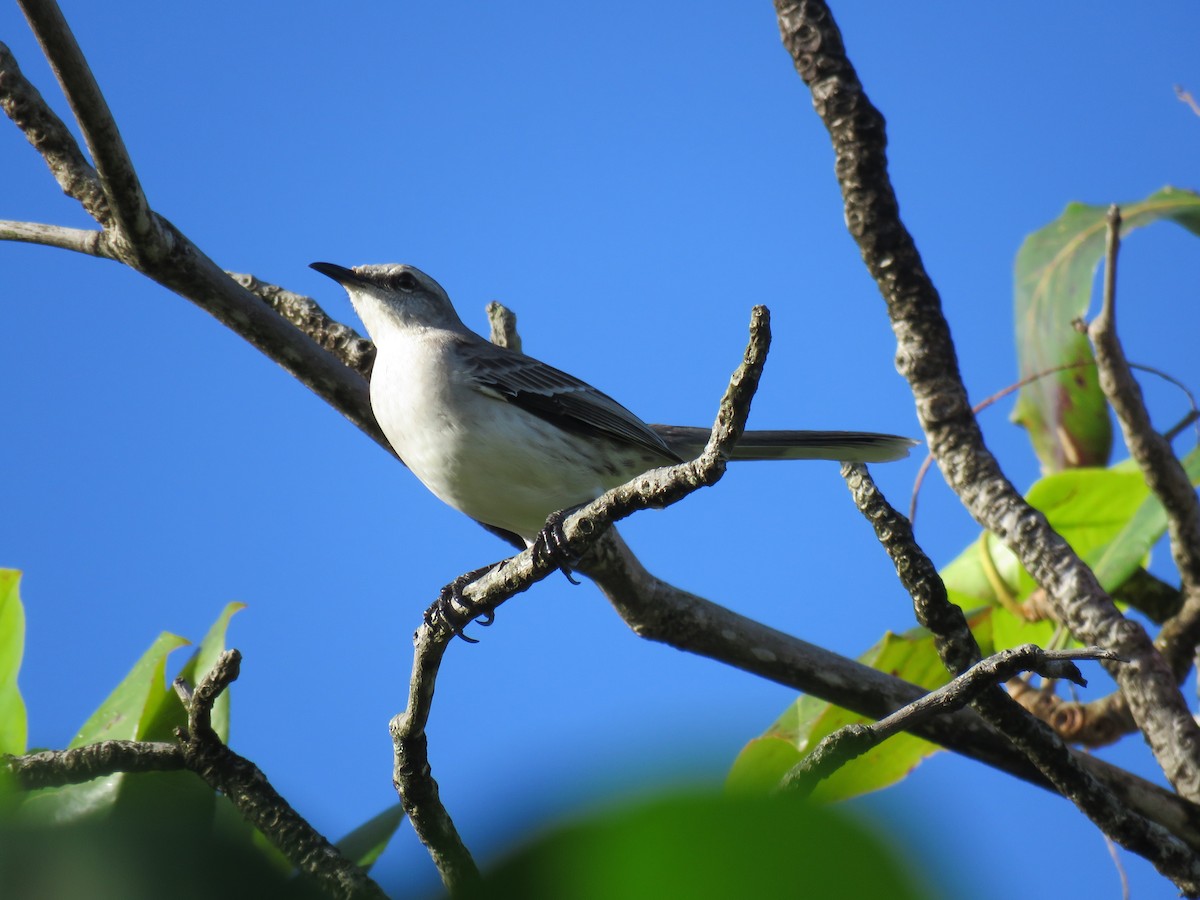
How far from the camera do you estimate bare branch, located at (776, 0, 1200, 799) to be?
5.12 m

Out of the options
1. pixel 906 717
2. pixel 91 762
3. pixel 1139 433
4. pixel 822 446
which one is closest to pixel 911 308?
pixel 822 446

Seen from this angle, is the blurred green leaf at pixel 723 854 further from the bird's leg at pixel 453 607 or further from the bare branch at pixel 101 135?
the bare branch at pixel 101 135

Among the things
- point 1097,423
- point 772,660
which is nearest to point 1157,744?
point 772,660

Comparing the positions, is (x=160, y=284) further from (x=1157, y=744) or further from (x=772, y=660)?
(x=1157, y=744)

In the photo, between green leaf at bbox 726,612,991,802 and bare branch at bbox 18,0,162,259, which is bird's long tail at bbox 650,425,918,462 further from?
bare branch at bbox 18,0,162,259

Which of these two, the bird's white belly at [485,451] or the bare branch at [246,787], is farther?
the bird's white belly at [485,451]

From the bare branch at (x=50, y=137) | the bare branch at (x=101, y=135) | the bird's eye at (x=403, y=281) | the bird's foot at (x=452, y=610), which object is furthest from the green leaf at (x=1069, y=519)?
the bare branch at (x=50, y=137)

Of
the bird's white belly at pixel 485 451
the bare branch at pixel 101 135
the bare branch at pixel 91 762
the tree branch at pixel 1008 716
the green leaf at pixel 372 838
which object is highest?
the bare branch at pixel 101 135

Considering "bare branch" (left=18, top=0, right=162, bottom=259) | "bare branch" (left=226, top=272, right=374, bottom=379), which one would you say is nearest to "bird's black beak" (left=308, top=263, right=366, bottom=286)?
"bare branch" (left=226, top=272, right=374, bottom=379)

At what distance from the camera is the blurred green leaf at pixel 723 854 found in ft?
2.05

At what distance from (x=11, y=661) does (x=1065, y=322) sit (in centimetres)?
565

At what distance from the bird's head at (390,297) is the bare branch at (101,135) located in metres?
Result: 2.08

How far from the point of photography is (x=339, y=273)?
23.5ft

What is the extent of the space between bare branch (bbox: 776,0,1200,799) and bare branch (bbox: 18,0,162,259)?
10.0 ft
